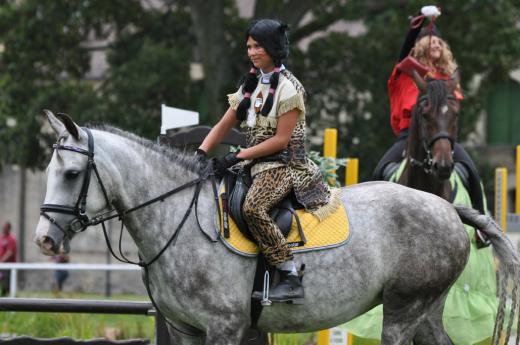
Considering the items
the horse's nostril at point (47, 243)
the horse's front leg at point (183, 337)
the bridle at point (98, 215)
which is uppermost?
the bridle at point (98, 215)

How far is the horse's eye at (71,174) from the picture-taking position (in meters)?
5.61

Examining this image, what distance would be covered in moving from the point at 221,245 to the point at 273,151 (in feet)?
1.96

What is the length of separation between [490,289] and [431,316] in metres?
1.50

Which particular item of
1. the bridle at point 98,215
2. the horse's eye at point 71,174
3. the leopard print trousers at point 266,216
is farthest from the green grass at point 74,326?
the horse's eye at point 71,174

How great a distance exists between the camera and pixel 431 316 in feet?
21.7

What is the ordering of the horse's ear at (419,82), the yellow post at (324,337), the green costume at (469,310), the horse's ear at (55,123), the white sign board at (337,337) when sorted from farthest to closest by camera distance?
the horse's ear at (419,82), the white sign board at (337,337), the yellow post at (324,337), the green costume at (469,310), the horse's ear at (55,123)

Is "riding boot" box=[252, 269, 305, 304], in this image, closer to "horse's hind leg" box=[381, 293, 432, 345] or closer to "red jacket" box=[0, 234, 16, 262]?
"horse's hind leg" box=[381, 293, 432, 345]

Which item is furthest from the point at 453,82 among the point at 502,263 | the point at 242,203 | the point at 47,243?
the point at 47,243

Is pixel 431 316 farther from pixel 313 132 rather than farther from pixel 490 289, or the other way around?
pixel 313 132

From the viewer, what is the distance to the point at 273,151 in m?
5.96

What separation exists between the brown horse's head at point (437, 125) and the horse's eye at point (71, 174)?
10.3ft

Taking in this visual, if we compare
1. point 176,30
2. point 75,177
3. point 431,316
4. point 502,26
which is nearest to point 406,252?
point 431,316

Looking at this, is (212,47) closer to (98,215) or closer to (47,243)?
(98,215)

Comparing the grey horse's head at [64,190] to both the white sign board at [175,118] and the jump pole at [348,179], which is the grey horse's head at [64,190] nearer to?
the white sign board at [175,118]
